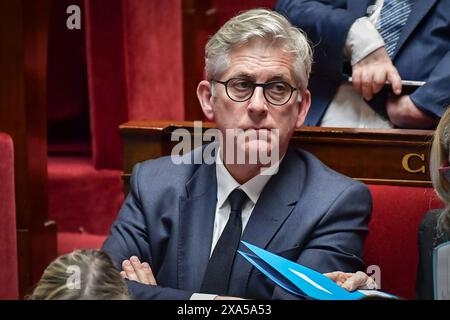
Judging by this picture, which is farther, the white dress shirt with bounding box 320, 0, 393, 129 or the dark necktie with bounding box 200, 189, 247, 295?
the white dress shirt with bounding box 320, 0, 393, 129

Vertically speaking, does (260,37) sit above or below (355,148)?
above

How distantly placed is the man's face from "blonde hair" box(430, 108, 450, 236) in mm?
273

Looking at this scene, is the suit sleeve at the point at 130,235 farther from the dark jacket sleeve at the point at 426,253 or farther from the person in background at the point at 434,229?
the dark jacket sleeve at the point at 426,253

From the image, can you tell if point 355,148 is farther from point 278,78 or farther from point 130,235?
point 130,235

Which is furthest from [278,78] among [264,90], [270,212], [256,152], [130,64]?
[130,64]

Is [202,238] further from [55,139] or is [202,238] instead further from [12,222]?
[55,139]

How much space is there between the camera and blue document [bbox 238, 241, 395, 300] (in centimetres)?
108

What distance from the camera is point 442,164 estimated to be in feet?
4.47

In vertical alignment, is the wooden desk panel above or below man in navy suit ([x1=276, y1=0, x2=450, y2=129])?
below

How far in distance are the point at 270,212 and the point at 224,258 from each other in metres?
0.12

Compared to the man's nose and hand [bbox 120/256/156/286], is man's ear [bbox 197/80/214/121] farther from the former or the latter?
hand [bbox 120/256/156/286]

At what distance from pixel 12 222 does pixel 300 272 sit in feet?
3.01

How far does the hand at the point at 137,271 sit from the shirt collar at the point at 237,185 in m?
0.18

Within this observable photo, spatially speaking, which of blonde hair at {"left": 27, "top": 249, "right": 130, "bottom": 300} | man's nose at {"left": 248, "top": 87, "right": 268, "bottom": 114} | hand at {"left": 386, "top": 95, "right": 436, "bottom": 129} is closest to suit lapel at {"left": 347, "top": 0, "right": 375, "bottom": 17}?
hand at {"left": 386, "top": 95, "right": 436, "bottom": 129}
